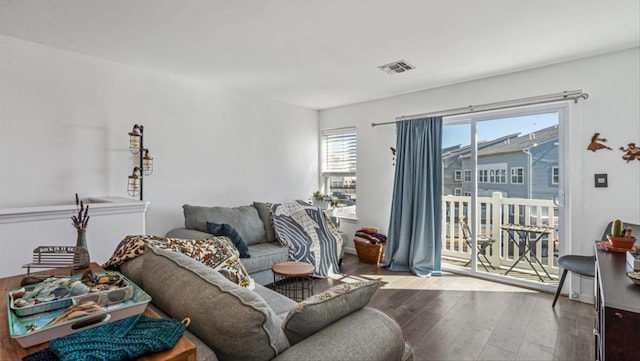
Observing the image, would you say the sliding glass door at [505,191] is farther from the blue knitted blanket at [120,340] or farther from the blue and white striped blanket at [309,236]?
the blue knitted blanket at [120,340]

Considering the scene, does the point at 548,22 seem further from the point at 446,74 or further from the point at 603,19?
Result: the point at 446,74

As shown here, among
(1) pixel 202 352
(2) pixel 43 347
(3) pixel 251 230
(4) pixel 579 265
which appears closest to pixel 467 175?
(4) pixel 579 265

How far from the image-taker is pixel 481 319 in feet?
8.93

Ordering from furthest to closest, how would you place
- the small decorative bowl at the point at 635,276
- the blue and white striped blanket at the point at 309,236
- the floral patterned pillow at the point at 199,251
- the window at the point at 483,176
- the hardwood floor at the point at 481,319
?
the window at the point at 483,176, the blue and white striped blanket at the point at 309,236, the hardwood floor at the point at 481,319, the floral patterned pillow at the point at 199,251, the small decorative bowl at the point at 635,276

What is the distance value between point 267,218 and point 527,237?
313 centimetres

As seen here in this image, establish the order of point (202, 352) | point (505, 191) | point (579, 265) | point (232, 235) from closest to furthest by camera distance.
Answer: point (202, 352), point (579, 265), point (232, 235), point (505, 191)

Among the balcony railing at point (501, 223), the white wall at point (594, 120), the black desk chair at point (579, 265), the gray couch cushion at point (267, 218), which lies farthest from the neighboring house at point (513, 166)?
the gray couch cushion at point (267, 218)

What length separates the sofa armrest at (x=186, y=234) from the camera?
10.3ft

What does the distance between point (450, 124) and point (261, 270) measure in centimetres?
302

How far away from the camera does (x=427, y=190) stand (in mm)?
4012

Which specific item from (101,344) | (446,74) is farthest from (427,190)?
(101,344)

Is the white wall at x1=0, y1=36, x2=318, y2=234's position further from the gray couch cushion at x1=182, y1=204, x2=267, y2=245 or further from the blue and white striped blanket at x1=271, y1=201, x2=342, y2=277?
the blue and white striped blanket at x1=271, y1=201, x2=342, y2=277

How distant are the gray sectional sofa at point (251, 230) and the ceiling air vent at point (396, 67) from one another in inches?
86.7

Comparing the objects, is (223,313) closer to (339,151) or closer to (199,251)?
(199,251)
